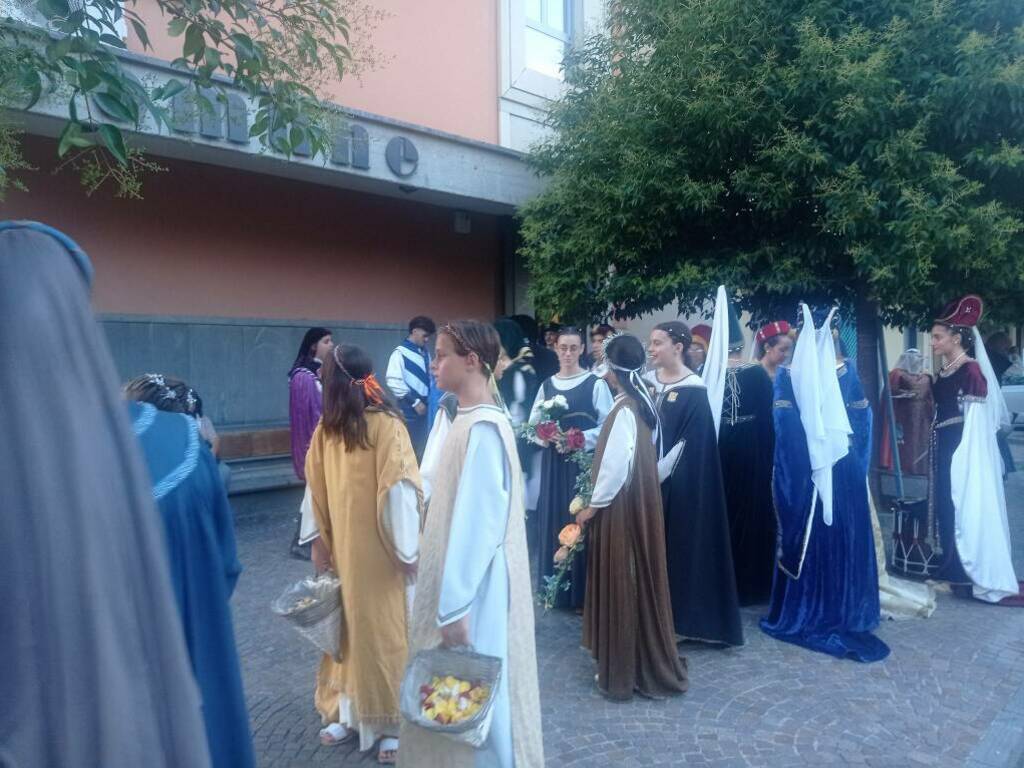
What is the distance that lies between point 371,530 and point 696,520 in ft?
7.50

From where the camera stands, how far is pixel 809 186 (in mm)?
6621

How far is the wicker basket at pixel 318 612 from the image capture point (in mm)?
3512

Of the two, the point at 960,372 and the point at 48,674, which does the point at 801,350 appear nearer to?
the point at 960,372

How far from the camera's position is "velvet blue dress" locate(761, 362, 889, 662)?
17.2 feet

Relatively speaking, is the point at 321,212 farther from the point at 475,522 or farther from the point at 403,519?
the point at 475,522

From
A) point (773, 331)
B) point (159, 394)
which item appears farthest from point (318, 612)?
point (773, 331)

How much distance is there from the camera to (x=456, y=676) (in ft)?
8.86

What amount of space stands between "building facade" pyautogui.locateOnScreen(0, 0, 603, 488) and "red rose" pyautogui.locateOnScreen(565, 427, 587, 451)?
3742 millimetres

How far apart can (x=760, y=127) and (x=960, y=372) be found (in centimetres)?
258

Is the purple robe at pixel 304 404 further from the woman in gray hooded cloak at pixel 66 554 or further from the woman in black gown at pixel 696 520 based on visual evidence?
the woman in gray hooded cloak at pixel 66 554

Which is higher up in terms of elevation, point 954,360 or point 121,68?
point 121,68

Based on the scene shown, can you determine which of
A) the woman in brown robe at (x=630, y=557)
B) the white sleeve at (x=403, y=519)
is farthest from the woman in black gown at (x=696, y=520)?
the white sleeve at (x=403, y=519)

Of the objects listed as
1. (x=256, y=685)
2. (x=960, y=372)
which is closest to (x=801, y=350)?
(x=960, y=372)

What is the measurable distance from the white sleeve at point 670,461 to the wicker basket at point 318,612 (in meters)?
2.17
